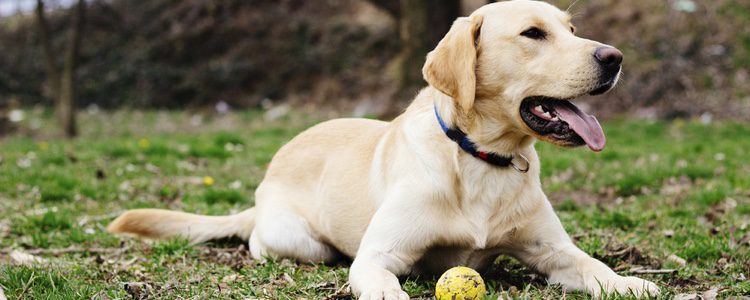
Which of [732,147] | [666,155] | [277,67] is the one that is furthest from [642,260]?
[277,67]

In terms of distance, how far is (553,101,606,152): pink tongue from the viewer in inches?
139

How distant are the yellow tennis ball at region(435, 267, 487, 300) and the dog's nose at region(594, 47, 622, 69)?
1.11 meters

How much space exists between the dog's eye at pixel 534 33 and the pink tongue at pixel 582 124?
328 millimetres

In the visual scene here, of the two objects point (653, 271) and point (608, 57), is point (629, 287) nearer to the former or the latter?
point (653, 271)

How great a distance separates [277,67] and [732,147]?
12.1 meters

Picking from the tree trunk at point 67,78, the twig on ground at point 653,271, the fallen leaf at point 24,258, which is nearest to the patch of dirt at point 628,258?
the twig on ground at point 653,271

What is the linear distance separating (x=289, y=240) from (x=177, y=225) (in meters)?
0.84

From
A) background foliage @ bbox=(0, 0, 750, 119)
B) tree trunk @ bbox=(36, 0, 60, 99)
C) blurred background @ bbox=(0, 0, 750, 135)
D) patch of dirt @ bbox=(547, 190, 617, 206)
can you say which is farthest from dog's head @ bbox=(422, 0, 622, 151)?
background foliage @ bbox=(0, 0, 750, 119)

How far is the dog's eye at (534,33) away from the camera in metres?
3.72

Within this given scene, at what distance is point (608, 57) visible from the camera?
3486 mm

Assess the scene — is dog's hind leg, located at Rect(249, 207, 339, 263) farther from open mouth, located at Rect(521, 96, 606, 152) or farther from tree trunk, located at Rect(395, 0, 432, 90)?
tree trunk, located at Rect(395, 0, 432, 90)

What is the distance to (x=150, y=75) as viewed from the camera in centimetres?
1886

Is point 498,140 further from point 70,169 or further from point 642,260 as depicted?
point 70,169

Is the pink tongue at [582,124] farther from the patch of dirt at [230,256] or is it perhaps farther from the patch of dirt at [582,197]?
the patch of dirt at [582,197]
